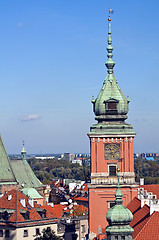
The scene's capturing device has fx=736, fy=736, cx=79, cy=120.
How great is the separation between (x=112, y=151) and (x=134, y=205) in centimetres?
739

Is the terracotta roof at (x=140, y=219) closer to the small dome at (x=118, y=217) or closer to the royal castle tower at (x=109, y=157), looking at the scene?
the small dome at (x=118, y=217)

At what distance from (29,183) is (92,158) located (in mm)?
49743

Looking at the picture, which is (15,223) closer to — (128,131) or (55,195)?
(128,131)

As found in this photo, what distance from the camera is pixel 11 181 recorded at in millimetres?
111312

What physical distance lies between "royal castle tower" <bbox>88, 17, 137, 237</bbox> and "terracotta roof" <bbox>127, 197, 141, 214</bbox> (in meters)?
1.58

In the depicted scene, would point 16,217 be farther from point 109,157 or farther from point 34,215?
point 109,157

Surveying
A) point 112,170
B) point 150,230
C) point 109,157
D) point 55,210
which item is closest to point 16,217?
point 112,170

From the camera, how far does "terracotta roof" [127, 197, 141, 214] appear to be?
2518 inches

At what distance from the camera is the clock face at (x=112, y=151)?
72.4 meters

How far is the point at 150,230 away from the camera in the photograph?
48.9m

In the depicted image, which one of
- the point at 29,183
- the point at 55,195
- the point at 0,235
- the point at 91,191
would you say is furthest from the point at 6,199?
the point at 55,195

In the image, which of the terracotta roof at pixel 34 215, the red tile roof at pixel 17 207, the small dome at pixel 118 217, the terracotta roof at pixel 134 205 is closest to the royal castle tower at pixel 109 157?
the terracotta roof at pixel 134 205

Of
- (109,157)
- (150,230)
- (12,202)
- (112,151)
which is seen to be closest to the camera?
(150,230)

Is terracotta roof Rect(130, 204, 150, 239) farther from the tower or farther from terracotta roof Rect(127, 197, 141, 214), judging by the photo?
the tower
